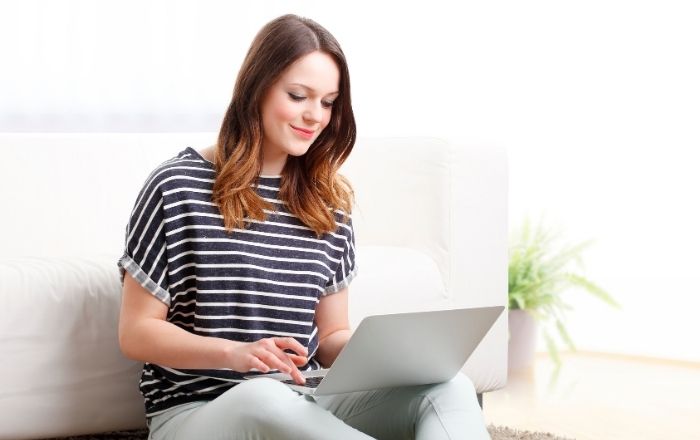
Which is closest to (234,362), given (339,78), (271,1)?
(339,78)

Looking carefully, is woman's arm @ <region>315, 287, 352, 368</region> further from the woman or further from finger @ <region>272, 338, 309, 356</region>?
finger @ <region>272, 338, 309, 356</region>

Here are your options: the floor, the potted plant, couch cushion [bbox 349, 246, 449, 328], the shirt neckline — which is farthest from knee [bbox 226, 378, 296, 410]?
the potted plant

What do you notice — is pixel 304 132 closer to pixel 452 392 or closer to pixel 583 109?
pixel 452 392

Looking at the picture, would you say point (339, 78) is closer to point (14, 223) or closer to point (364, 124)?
point (14, 223)

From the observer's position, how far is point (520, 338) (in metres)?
3.27

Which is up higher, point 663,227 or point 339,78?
point 339,78

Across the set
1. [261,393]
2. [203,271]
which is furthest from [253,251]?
[261,393]

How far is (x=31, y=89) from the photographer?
282 centimetres

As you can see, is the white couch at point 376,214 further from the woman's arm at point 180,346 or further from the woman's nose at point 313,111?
the woman's nose at point 313,111

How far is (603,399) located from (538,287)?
56cm

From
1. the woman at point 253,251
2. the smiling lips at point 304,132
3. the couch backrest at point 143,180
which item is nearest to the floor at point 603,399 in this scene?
the couch backrest at point 143,180

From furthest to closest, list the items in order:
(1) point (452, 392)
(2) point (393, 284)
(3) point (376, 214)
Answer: (3) point (376, 214)
(2) point (393, 284)
(1) point (452, 392)

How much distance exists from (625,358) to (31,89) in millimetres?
2078

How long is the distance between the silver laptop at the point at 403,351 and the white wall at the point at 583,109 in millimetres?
1964
